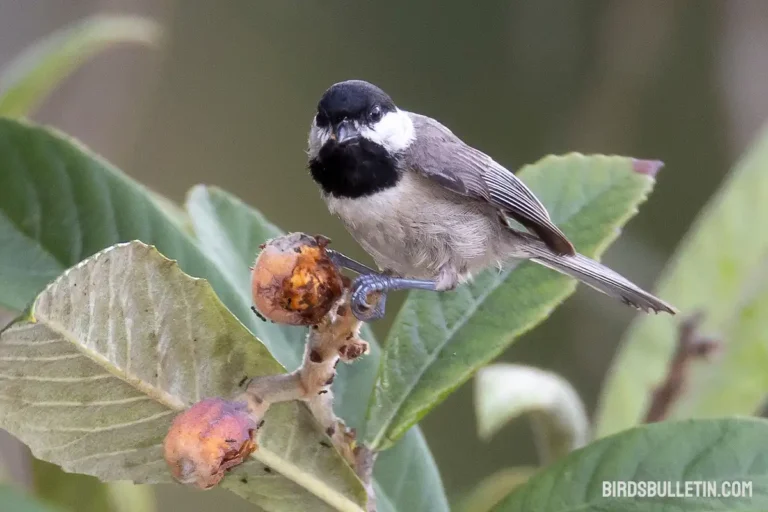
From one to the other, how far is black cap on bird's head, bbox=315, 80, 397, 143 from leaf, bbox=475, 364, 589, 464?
440 mm

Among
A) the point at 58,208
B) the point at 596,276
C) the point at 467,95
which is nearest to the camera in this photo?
the point at 58,208

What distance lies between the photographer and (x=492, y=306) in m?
0.83

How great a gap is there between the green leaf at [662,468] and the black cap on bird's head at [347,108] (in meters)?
0.47

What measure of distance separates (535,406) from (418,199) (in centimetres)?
45

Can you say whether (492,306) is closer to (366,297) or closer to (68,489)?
(366,297)

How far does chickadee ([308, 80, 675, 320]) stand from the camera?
815 mm

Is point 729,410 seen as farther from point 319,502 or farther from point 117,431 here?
point 117,431

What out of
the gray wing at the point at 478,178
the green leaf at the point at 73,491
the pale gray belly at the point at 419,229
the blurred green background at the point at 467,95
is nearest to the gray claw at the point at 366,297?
the pale gray belly at the point at 419,229

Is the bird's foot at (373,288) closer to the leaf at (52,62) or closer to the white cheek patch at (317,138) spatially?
the white cheek patch at (317,138)

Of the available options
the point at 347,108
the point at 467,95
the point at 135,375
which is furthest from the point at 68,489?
the point at 467,95

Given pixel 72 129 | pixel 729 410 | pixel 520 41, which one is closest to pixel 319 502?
pixel 729 410

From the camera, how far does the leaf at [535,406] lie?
0.95m

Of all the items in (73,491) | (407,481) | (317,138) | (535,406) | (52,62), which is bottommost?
(73,491)

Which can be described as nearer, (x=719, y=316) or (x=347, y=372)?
(x=347, y=372)
